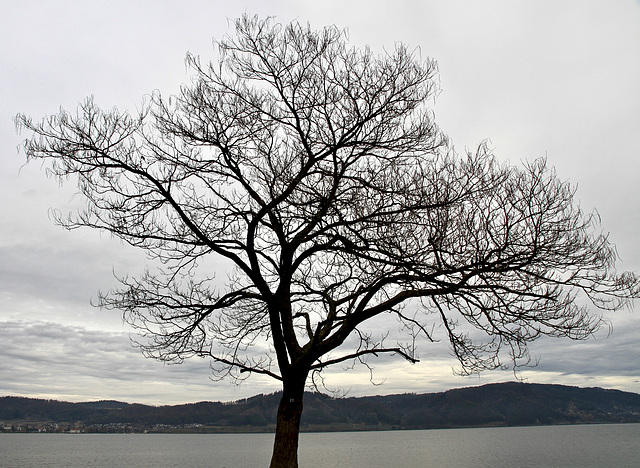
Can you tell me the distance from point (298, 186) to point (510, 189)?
3.40 meters

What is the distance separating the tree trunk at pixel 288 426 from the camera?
27.7 ft

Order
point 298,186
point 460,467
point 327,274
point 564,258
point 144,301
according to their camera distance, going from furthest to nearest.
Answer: point 460,467 → point 327,274 → point 144,301 → point 298,186 → point 564,258

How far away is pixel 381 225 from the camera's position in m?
7.79

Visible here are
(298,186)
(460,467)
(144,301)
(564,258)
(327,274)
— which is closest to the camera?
(564,258)

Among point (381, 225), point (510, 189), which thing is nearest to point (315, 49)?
point (381, 225)

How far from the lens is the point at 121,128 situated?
336 inches

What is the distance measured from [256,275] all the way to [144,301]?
209 cm

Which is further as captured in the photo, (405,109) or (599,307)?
(405,109)

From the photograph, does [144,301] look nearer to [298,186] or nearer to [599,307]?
[298,186]

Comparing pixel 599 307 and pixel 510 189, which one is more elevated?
pixel 510 189

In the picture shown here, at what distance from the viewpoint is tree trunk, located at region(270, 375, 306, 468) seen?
27.7ft

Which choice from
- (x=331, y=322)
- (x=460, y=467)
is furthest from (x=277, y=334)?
(x=460, y=467)

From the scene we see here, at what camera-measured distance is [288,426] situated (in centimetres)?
866

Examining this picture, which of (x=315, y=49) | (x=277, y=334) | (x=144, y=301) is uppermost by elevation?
(x=315, y=49)
